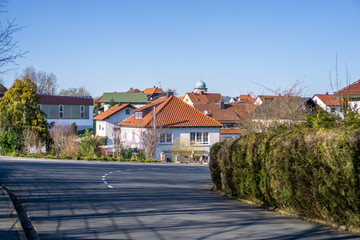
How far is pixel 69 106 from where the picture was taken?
79.2 meters

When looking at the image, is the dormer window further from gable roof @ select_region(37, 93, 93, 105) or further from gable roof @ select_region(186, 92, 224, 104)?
gable roof @ select_region(186, 92, 224, 104)

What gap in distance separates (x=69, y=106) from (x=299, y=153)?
74.3 meters

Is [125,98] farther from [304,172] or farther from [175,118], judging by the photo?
[304,172]

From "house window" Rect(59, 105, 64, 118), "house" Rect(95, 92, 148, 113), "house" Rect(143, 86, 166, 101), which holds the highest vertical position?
"house" Rect(143, 86, 166, 101)

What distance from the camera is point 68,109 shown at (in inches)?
3123

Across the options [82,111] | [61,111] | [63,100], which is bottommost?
[61,111]

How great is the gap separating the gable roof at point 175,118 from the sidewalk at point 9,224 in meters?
38.6

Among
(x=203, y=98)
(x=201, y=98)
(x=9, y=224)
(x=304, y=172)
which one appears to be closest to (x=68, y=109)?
(x=201, y=98)

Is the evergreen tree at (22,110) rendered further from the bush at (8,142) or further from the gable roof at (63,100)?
the gable roof at (63,100)

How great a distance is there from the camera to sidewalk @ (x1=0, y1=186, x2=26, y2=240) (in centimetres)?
723

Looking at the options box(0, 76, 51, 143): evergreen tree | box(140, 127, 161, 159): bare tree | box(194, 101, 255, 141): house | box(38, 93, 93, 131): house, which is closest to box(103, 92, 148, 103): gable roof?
box(38, 93, 93, 131): house

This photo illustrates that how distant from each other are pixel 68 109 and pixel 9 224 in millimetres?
73558

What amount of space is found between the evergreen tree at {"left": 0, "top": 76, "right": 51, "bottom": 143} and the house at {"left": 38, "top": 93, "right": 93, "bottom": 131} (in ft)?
108

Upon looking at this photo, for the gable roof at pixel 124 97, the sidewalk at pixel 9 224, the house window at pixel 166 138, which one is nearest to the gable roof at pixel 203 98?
the gable roof at pixel 124 97
